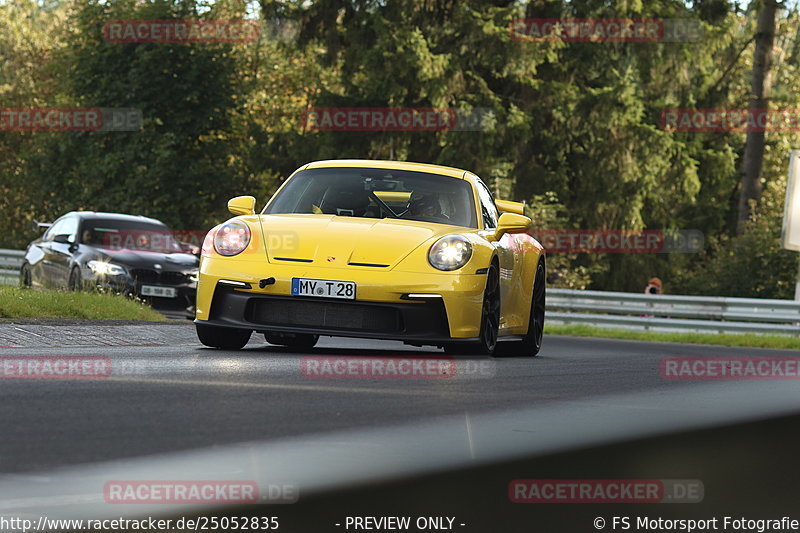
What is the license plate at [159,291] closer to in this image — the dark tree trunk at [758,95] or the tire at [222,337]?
the tire at [222,337]

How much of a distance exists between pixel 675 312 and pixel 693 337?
8.20 ft

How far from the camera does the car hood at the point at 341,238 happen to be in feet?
33.3

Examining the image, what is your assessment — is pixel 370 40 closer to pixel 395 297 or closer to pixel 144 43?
pixel 144 43

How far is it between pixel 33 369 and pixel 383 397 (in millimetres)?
2106

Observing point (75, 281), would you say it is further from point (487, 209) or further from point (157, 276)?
point (487, 209)

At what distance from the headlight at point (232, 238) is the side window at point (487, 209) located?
2.04m

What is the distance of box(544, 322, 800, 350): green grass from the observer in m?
25.0

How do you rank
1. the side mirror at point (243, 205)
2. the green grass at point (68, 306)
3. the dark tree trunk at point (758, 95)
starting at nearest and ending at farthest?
the side mirror at point (243, 205) → the green grass at point (68, 306) → the dark tree trunk at point (758, 95)

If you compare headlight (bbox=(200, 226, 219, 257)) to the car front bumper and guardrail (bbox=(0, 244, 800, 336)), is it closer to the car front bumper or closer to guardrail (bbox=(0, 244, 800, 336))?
the car front bumper

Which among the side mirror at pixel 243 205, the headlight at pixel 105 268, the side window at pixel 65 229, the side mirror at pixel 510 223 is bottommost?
the headlight at pixel 105 268

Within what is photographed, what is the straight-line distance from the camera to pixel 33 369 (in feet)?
27.6

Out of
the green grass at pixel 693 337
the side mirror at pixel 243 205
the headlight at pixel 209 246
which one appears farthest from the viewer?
the green grass at pixel 693 337


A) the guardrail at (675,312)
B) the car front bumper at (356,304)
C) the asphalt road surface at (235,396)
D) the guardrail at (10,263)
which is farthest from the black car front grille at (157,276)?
the guardrail at (10,263)

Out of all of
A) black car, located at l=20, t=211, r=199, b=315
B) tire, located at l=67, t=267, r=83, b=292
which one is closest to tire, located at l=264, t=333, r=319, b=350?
black car, located at l=20, t=211, r=199, b=315
